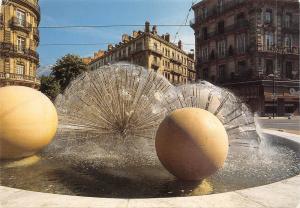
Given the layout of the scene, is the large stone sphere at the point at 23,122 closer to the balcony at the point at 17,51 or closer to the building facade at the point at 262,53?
the balcony at the point at 17,51

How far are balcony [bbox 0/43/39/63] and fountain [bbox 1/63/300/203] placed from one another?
3452 cm

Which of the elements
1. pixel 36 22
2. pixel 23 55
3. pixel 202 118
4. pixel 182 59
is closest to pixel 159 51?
pixel 182 59

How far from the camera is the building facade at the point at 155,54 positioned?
62.8 m

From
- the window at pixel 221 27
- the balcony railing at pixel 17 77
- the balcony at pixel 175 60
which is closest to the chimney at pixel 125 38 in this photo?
the balcony at pixel 175 60

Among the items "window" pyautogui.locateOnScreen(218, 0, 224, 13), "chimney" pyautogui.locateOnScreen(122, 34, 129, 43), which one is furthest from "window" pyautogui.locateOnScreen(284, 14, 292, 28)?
"chimney" pyautogui.locateOnScreen(122, 34, 129, 43)

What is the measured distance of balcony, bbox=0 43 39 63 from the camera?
40.1 meters

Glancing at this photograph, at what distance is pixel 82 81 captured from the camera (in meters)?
9.52

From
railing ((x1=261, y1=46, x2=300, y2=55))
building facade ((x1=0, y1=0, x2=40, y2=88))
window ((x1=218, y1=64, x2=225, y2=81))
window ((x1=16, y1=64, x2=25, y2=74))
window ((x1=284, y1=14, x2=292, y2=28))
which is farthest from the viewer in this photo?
window ((x1=218, y1=64, x2=225, y2=81))

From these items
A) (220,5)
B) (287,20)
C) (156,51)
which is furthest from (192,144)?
(156,51)

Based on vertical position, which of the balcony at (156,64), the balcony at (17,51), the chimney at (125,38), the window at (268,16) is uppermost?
the chimney at (125,38)

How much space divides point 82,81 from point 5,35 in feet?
118

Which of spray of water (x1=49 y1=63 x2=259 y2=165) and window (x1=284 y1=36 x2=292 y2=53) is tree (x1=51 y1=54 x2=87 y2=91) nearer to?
window (x1=284 y1=36 x2=292 y2=53)

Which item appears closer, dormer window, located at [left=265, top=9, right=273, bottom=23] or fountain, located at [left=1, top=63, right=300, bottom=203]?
fountain, located at [left=1, top=63, right=300, bottom=203]

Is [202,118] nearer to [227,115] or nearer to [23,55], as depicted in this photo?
[227,115]
